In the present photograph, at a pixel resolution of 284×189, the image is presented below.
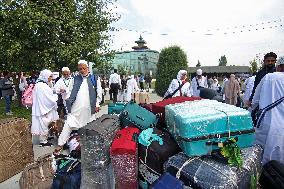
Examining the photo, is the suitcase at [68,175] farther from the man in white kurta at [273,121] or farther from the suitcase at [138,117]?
the man in white kurta at [273,121]

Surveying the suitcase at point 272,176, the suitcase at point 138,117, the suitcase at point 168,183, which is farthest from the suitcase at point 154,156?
the suitcase at point 272,176

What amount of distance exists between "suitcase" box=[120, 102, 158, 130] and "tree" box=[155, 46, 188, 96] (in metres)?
18.2

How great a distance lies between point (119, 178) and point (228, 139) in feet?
4.33

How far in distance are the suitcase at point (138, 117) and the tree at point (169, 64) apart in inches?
717

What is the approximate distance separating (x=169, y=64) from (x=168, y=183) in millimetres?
20373

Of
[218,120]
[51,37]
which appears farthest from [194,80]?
[51,37]

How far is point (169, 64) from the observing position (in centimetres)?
2366

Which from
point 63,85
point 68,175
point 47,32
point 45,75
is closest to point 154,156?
point 68,175

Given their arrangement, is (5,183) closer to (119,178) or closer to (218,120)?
(119,178)

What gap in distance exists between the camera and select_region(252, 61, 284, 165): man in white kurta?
4.46 metres

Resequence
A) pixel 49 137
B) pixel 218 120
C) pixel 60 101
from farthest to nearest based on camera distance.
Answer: pixel 60 101, pixel 49 137, pixel 218 120

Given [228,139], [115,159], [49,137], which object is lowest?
[49,137]

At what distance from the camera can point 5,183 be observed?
5.60 metres

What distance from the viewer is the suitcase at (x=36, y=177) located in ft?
15.4
